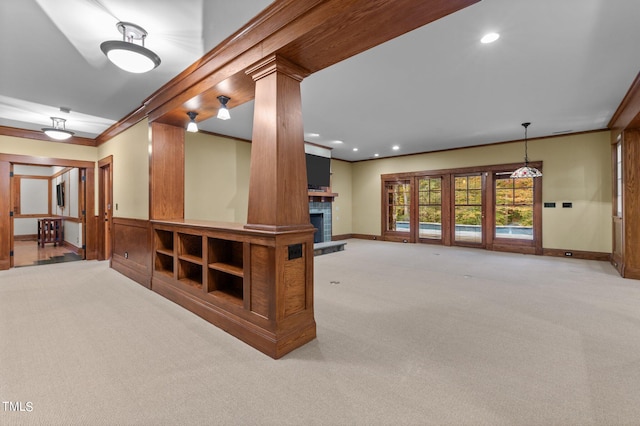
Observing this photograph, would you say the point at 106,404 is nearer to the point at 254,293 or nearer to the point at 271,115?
the point at 254,293

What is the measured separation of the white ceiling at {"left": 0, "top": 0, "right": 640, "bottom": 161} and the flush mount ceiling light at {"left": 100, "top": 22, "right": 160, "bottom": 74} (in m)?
0.10

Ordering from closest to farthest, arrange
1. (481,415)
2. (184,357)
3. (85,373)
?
1. (481,415)
2. (85,373)
3. (184,357)

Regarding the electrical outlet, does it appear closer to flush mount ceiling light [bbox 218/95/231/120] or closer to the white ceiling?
flush mount ceiling light [bbox 218/95/231/120]

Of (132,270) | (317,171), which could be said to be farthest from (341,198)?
(132,270)

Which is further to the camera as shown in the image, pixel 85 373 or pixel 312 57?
pixel 312 57

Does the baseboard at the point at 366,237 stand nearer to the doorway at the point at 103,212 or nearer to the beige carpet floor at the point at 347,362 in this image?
the beige carpet floor at the point at 347,362

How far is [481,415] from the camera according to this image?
1567 mm

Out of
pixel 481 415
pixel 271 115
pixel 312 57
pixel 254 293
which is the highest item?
pixel 312 57

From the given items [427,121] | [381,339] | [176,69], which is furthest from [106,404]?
[427,121]

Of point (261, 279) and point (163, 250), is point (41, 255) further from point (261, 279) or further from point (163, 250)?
point (261, 279)

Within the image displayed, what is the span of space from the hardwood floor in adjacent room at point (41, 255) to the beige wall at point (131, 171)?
2.20 m

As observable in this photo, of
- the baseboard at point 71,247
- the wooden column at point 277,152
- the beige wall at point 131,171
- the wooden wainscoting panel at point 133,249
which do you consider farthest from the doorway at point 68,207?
the wooden column at point 277,152

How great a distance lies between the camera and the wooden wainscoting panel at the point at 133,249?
4.03 m

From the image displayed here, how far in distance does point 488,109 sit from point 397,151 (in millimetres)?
3542
